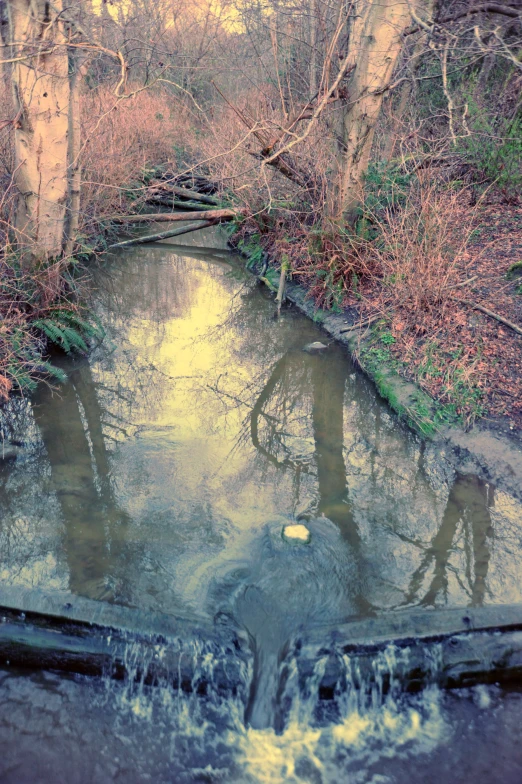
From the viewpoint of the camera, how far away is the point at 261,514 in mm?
4992

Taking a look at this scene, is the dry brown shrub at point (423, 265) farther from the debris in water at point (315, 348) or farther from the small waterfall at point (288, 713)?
the small waterfall at point (288, 713)

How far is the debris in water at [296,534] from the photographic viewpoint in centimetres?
460

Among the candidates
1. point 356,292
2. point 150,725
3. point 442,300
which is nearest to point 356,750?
point 150,725

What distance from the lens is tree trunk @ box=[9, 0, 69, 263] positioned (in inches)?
241

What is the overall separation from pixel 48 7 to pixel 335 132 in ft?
13.2

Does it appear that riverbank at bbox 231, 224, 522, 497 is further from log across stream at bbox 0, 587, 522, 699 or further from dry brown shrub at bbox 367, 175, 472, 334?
log across stream at bbox 0, 587, 522, 699

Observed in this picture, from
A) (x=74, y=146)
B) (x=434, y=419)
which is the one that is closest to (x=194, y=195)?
(x=74, y=146)

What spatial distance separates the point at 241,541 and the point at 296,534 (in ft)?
1.46

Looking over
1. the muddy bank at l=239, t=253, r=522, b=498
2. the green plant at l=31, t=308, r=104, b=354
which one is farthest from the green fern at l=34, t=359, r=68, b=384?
the muddy bank at l=239, t=253, r=522, b=498

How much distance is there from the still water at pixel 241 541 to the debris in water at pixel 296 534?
95 mm

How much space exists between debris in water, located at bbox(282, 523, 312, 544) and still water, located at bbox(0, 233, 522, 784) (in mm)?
95

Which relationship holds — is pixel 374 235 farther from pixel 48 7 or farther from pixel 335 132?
pixel 48 7

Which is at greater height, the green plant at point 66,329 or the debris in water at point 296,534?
the green plant at point 66,329

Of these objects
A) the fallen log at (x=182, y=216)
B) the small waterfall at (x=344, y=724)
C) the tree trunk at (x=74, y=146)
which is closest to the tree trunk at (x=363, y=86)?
the fallen log at (x=182, y=216)
